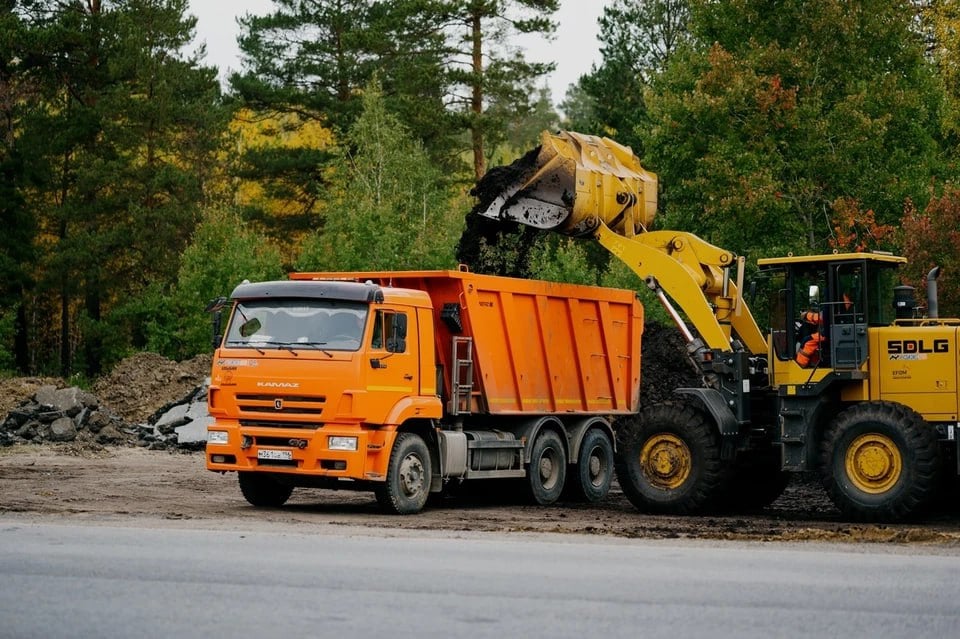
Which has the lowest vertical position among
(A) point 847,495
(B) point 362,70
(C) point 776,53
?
(A) point 847,495

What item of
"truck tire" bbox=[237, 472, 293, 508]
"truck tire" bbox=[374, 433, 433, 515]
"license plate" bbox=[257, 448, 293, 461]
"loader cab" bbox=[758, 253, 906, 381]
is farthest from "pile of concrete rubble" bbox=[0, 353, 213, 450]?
"loader cab" bbox=[758, 253, 906, 381]

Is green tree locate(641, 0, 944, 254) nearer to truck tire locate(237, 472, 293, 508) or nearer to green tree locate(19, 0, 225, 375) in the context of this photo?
truck tire locate(237, 472, 293, 508)

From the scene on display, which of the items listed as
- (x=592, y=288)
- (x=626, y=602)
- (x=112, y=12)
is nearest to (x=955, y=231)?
(x=592, y=288)

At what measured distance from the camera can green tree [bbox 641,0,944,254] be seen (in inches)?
1422

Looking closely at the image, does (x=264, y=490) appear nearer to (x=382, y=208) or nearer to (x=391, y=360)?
(x=391, y=360)

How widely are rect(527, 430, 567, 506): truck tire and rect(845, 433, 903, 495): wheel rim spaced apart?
505 cm

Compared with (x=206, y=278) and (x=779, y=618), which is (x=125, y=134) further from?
(x=779, y=618)

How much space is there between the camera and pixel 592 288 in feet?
73.9

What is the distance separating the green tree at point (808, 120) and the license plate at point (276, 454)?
20.8 meters

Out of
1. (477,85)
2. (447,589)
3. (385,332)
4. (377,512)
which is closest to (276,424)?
(385,332)

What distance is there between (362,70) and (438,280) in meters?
39.0

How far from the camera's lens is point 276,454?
17375 millimetres

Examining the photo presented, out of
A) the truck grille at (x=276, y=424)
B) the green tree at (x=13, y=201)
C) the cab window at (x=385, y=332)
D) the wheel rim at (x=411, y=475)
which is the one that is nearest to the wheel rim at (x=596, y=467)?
the wheel rim at (x=411, y=475)

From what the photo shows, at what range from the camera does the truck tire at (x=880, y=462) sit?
16.7 metres
